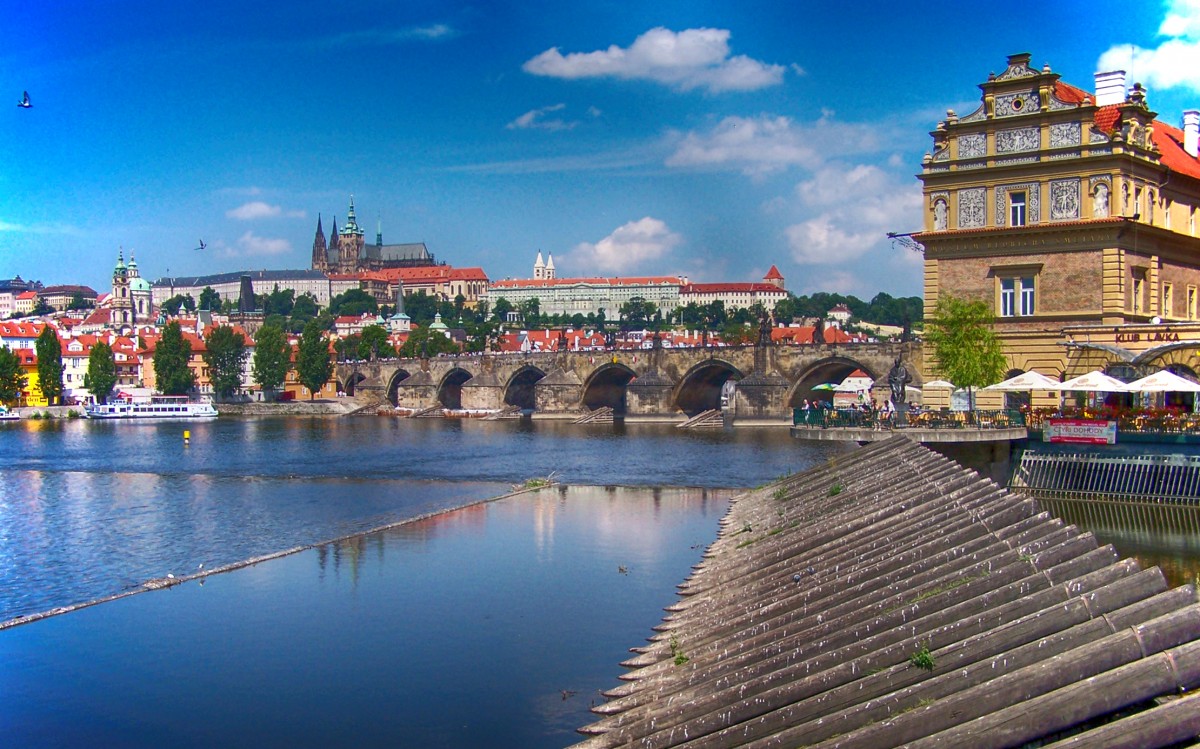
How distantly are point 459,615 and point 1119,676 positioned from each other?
13.8 m

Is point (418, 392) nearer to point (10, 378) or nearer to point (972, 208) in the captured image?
point (10, 378)

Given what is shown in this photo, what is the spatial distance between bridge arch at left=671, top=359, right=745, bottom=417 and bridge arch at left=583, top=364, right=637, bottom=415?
5997 millimetres

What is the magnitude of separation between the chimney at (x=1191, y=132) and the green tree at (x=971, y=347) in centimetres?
1305

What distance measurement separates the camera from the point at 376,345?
Answer: 429 ft

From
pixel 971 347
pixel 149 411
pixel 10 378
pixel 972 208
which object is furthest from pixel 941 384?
pixel 10 378

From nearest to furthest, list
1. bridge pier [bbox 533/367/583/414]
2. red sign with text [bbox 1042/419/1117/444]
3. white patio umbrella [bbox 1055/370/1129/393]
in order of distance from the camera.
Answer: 1. red sign with text [bbox 1042/419/1117/444]
2. white patio umbrella [bbox 1055/370/1129/393]
3. bridge pier [bbox 533/367/583/414]

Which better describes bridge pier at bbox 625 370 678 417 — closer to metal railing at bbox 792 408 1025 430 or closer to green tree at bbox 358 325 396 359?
green tree at bbox 358 325 396 359

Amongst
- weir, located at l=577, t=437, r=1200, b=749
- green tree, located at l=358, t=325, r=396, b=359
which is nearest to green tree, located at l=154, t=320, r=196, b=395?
green tree, located at l=358, t=325, r=396, b=359

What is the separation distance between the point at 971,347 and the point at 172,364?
9467 centimetres

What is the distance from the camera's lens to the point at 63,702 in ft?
53.7

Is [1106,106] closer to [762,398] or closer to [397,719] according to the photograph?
[397,719]

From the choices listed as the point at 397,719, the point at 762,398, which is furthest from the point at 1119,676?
the point at 762,398

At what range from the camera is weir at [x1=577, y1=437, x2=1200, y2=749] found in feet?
29.3

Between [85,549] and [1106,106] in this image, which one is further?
[1106,106]
